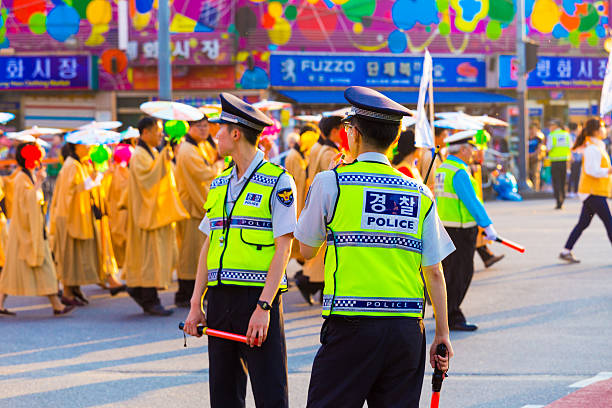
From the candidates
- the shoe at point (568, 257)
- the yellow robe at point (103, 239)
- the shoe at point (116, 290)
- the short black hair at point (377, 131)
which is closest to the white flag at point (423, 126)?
the short black hair at point (377, 131)

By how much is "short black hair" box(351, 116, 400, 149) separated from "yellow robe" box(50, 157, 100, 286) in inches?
271

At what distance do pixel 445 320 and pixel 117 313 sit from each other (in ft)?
21.0

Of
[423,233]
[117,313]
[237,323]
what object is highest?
[423,233]

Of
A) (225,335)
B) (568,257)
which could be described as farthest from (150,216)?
(568,257)

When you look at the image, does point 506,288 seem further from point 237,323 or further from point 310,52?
point 310,52

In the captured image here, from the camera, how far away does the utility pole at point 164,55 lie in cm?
1803

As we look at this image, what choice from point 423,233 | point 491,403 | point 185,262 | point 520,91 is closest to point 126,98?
point 520,91

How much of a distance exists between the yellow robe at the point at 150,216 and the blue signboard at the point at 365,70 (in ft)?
54.1

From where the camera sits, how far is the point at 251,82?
83.7 ft

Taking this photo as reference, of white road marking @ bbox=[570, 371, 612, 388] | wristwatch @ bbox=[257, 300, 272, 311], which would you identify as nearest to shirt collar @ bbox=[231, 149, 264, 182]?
wristwatch @ bbox=[257, 300, 272, 311]

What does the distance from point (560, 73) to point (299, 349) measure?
22.9 meters

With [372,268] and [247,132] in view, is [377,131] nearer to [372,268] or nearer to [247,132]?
[372,268]

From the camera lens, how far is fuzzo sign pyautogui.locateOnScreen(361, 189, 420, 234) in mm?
3420

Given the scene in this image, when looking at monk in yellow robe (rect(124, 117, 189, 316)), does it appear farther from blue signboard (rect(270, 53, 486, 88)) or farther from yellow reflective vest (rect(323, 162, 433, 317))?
blue signboard (rect(270, 53, 486, 88))
